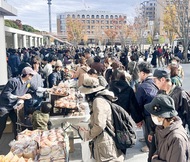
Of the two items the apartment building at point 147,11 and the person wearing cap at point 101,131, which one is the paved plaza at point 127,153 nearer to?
the person wearing cap at point 101,131

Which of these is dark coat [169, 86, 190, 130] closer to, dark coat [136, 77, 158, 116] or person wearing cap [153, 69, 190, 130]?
person wearing cap [153, 69, 190, 130]

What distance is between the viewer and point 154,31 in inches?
1590

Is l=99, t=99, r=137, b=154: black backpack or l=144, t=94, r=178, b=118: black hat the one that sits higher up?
l=144, t=94, r=178, b=118: black hat

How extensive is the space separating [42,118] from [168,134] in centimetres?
250

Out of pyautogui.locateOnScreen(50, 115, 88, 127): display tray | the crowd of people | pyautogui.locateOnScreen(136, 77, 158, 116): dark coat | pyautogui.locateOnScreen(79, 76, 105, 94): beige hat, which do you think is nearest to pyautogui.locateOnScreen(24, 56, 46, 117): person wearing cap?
the crowd of people

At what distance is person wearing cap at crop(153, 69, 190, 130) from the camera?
336cm

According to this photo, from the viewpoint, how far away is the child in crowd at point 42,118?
411 centimetres

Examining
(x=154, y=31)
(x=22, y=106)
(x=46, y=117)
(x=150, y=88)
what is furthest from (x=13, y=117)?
(x=154, y=31)

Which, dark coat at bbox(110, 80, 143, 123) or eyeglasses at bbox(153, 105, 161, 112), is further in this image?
dark coat at bbox(110, 80, 143, 123)

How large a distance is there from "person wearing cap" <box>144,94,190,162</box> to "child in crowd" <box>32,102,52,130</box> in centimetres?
224

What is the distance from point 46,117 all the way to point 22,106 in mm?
763

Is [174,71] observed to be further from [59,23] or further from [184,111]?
[59,23]

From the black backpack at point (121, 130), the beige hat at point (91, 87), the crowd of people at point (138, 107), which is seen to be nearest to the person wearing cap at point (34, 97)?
the crowd of people at point (138, 107)

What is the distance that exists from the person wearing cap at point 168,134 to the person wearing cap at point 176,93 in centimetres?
112
